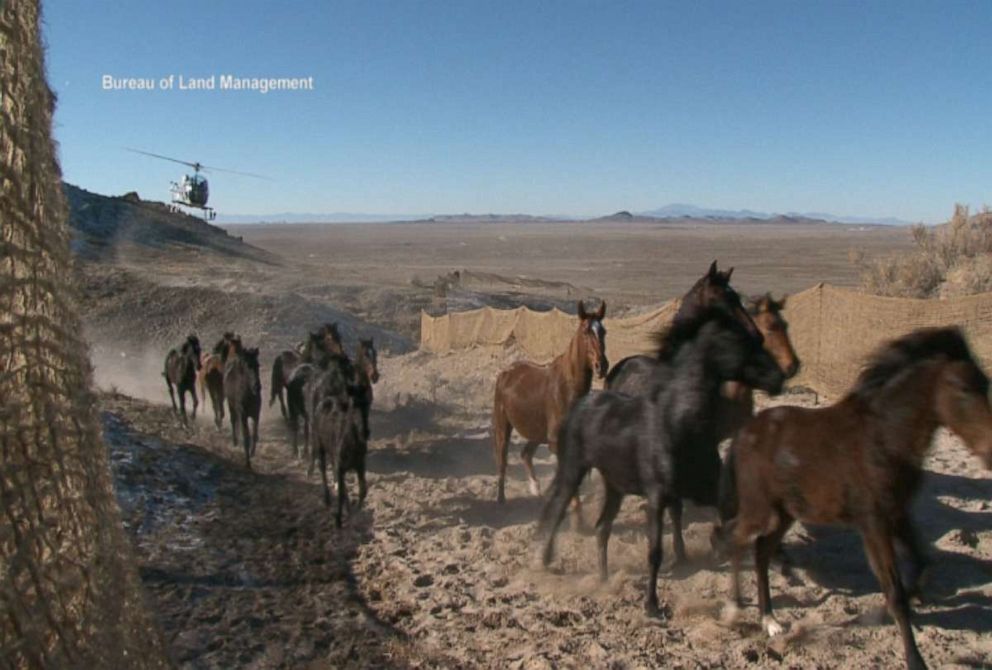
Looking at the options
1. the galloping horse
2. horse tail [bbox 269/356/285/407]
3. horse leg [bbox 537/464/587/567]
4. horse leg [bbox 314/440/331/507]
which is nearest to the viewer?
the galloping horse

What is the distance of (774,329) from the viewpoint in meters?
7.73

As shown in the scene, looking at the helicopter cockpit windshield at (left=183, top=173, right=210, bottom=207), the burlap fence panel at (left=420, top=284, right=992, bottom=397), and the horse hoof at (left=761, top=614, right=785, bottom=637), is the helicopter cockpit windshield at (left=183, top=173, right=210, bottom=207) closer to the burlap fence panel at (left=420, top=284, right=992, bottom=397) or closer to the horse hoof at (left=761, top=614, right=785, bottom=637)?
the burlap fence panel at (left=420, top=284, right=992, bottom=397)

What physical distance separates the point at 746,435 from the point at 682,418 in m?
0.49

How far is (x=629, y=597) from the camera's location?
6586mm

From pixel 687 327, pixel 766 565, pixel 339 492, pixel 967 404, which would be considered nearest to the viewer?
pixel 967 404

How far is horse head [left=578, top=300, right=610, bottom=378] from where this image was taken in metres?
8.47

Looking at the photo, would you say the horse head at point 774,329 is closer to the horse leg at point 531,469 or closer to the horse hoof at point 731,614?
the horse hoof at point 731,614

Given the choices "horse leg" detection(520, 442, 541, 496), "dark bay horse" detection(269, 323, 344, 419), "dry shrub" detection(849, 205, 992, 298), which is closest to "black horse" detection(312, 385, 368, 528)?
"dark bay horse" detection(269, 323, 344, 419)

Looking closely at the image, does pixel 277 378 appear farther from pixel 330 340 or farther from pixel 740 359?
pixel 740 359

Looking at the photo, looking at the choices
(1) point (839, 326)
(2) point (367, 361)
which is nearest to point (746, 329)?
(2) point (367, 361)

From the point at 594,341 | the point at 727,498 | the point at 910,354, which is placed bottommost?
the point at 727,498

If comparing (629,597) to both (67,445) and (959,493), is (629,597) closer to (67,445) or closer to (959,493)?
(959,493)

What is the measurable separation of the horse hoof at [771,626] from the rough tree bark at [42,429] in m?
4.31

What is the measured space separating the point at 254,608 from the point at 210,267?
34229 mm
